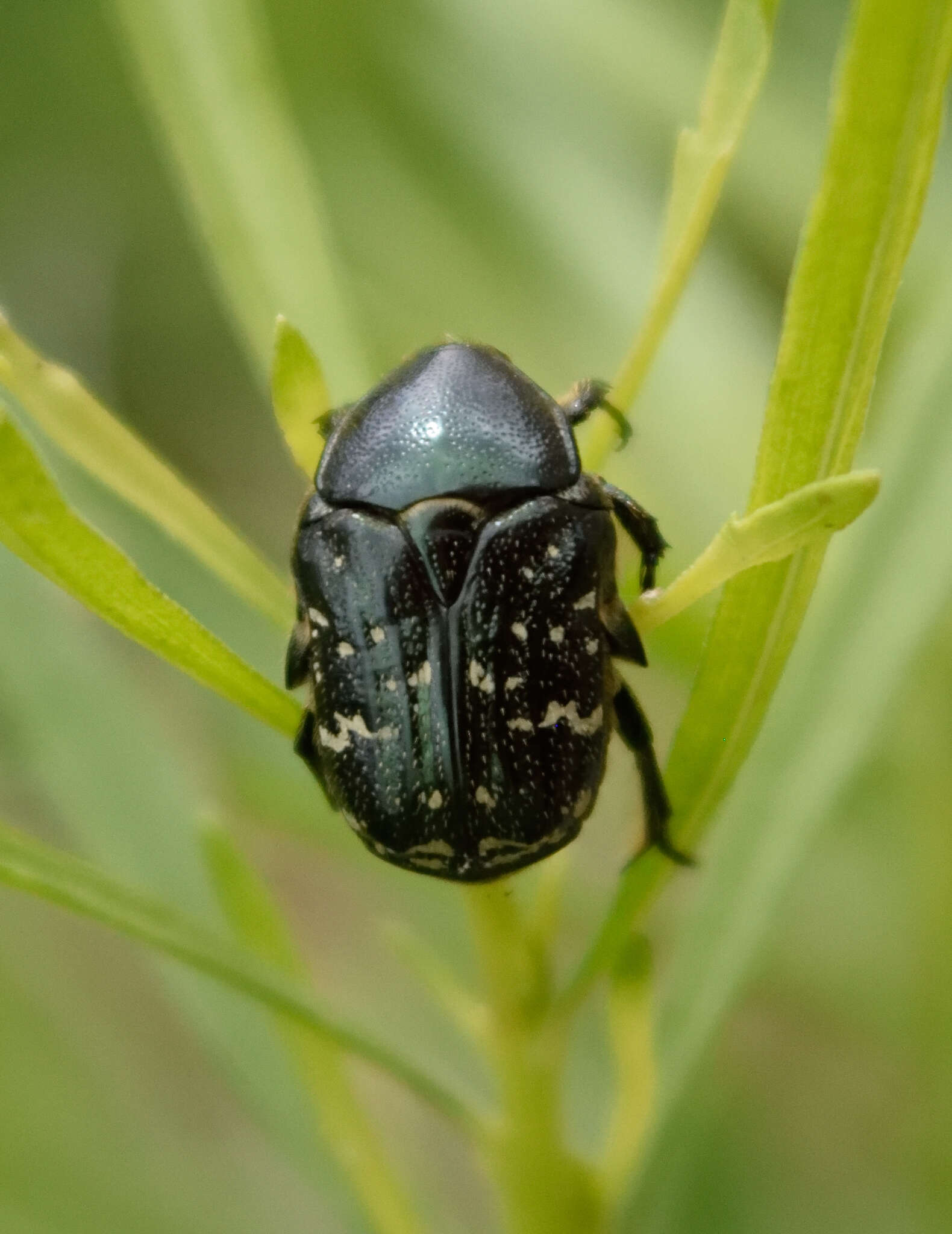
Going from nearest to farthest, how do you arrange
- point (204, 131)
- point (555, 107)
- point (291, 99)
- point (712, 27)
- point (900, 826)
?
point (204, 131)
point (900, 826)
point (555, 107)
point (712, 27)
point (291, 99)

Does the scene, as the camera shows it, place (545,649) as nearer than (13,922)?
Yes

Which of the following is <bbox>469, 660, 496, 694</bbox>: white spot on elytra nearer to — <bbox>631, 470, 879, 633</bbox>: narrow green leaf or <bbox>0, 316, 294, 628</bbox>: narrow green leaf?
<bbox>0, 316, 294, 628</bbox>: narrow green leaf

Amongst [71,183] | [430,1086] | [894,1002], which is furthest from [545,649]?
[71,183]

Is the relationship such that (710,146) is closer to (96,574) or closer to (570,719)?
(96,574)

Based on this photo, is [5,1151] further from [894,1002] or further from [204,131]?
[204,131]

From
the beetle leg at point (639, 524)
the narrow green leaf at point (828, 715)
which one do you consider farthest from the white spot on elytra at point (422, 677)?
the narrow green leaf at point (828, 715)

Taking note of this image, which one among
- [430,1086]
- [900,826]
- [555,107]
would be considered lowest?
[900,826]
